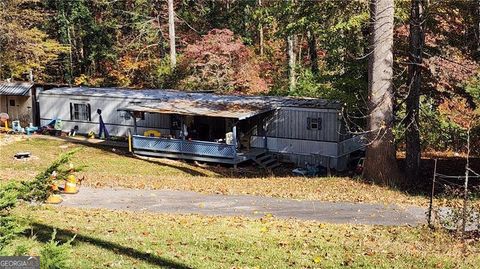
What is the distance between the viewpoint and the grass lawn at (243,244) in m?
9.10

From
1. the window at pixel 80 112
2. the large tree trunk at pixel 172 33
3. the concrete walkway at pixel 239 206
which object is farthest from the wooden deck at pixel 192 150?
the large tree trunk at pixel 172 33

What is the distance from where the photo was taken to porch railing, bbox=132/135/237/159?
25.6 m

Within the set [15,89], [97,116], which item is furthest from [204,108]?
[15,89]

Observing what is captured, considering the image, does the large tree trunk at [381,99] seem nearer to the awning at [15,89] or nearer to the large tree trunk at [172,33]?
the large tree trunk at [172,33]

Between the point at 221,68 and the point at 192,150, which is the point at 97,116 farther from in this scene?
the point at 221,68

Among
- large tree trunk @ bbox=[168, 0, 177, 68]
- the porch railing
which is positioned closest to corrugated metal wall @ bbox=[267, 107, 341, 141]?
the porch railing

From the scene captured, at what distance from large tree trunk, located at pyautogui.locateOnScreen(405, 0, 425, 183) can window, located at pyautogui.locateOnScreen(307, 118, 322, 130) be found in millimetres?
5621

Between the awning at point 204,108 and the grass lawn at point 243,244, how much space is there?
41.4ft

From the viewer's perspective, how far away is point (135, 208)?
14688 mm

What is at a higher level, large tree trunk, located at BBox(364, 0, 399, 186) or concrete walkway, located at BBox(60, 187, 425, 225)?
large tree trunk, located at BBox(364, 0, 399, 186)

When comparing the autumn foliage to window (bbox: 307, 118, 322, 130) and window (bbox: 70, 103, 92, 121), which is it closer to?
window (bbox: 70, 103, 92, 121)

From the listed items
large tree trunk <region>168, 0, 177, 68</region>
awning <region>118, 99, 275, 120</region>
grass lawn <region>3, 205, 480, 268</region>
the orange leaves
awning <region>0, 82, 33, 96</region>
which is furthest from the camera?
large tree trunk <region>168, 0, 177, 68</region>

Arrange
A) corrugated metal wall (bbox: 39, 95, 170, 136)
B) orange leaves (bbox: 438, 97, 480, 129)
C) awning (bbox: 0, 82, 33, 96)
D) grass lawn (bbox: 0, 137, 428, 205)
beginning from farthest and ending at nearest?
awning (bbox: 0, 82, 33, 96), corrugated metal wall (bbox: 39, 95, 170, 136), orange leaves (bbox: 438, 97, 480, 129), grass lawn (bbox: 0, 137, 428, 205)

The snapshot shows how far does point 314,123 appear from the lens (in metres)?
25.8
